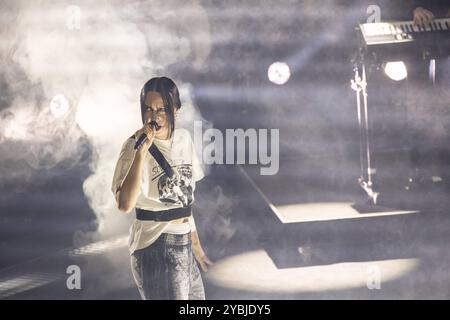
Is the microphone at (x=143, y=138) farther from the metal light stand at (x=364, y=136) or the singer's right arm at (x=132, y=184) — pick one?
the metal light stand at (x=364, y=136)

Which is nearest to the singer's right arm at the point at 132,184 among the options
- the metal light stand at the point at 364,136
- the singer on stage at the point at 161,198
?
the singer on stage at the point at 161,198

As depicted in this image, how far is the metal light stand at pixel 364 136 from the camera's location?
13.9ft

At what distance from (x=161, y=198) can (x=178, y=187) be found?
0.14 meters

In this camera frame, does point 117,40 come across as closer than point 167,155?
No

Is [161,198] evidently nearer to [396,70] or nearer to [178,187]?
[178,187]

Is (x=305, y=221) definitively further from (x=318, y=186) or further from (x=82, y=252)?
(x=82, y=252)

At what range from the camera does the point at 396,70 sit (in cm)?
441

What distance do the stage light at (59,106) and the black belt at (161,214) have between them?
1.00m

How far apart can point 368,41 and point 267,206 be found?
1378mm

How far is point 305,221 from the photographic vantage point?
4008mm

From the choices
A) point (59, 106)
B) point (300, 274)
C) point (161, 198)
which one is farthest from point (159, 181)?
point (300, 274)

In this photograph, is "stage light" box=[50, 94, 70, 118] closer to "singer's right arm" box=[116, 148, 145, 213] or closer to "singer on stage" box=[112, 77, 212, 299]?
"singer on stage" box=[112, 77, 212, 299]

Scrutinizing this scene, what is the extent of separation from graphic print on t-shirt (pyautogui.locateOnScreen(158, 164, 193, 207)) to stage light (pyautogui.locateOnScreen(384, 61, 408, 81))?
1738 millimetres
